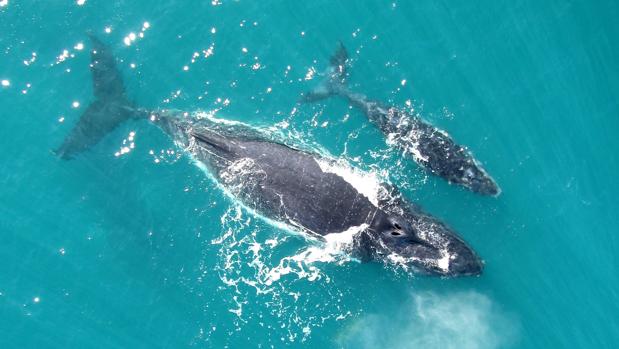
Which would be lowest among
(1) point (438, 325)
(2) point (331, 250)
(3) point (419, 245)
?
(1) point (438, 325)

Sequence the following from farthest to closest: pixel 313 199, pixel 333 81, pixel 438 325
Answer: pixel 333 81
pixel 438 325
pixel 313 199

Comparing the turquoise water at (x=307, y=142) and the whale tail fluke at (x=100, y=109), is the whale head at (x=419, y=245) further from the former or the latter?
the whale tail fluke at (x=100, y=109)

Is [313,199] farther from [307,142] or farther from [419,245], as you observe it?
[419,245]

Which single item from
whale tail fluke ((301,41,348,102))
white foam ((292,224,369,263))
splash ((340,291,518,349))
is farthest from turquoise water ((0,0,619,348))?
whale tail fluke ((301,41,348,102))

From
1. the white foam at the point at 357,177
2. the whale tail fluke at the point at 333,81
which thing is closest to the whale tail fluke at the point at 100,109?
the whale tail fluke at the point at 333,81

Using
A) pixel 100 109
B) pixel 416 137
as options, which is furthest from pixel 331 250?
pixel 100 109

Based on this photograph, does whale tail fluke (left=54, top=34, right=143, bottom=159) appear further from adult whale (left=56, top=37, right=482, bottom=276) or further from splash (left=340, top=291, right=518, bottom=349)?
splash (left=340, top=291, right=518, bottom=349)

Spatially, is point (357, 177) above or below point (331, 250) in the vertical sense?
above
